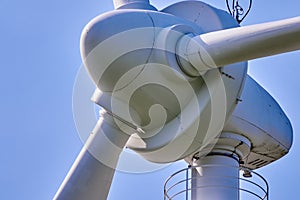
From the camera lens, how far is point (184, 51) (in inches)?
307

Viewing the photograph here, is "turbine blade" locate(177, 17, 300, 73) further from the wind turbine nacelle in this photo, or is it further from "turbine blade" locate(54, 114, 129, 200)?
"turbine blade" locate(54, 114, 129, 200)

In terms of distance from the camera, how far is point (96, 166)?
806 cm

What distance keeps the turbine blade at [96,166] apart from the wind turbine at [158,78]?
0.01 m

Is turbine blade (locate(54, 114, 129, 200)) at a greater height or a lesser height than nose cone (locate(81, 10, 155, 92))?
lesser

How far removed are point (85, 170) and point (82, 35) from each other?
5.08 feet

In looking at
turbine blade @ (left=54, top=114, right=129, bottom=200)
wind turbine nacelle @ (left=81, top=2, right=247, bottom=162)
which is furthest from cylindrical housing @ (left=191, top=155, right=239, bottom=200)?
turbine blade @ (left=54, top=114, right=129, bottom=200)

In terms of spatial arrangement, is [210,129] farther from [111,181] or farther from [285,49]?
[285,49]

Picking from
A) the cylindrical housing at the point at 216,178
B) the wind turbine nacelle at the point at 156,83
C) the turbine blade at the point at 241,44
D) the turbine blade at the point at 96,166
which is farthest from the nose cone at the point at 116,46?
the cylindrical housing at the point at 216,178

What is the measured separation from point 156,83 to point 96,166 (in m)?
1.18

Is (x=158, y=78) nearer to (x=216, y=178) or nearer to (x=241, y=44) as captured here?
(x=241, y=44)

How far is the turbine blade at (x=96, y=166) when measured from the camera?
802cm

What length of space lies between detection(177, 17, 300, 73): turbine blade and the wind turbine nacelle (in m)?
0.24

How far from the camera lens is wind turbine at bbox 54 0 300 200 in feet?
24.8

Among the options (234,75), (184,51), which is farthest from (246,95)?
(184,51)
